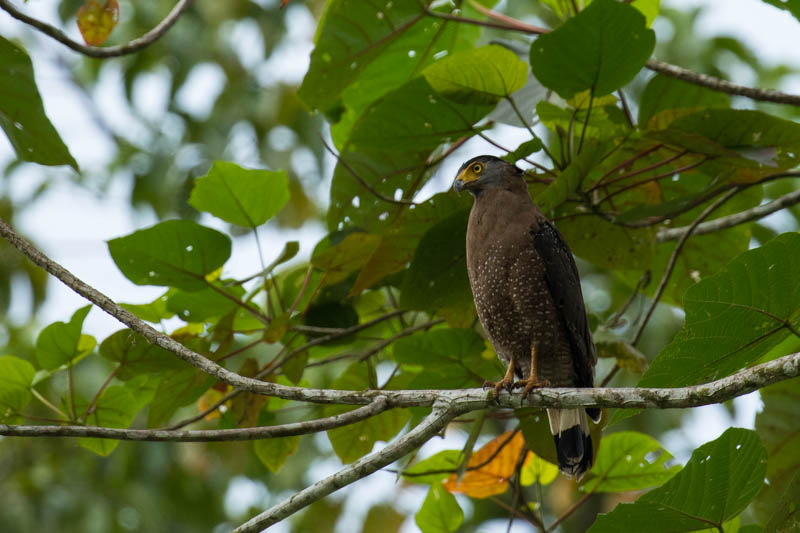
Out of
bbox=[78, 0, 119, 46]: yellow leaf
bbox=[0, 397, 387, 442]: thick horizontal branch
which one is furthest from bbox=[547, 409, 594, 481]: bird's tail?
bbox=[78, 0, 119, 46]: yellow leaf

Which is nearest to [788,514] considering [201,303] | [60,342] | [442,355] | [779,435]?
[779,435]

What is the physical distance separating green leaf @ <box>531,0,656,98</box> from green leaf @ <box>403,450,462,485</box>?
1.50m

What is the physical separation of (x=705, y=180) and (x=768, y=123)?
715mm

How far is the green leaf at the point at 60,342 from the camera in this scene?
117 inches

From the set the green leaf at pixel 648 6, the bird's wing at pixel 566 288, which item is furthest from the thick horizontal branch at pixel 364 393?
the green leaf at pixel 648 6

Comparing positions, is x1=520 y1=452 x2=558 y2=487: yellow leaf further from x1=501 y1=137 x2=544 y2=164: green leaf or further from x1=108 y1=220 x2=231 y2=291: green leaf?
x1=108 y1=220 x2=231 y2=291: green leaf

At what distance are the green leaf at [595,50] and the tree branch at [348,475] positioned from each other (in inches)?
50.4

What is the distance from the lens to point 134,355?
309 centimetres

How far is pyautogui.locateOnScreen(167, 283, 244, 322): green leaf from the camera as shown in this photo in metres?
3.37

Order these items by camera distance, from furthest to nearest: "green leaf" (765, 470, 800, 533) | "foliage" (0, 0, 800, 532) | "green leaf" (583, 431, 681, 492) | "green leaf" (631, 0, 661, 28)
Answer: "green leaf" (631, 0, 661, 28)
"green leaf" (583, 431, 681, 492)
"foliage" (0, 0, 800, 532)
"green leaf" (765, 470, 800, 533)

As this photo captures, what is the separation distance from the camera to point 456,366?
3.28 metres

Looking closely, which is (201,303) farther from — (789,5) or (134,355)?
(789,5)

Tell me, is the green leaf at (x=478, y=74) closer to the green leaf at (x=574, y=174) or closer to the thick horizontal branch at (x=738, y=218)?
the green leaf at (x=574, y=174)

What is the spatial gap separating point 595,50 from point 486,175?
77cm
